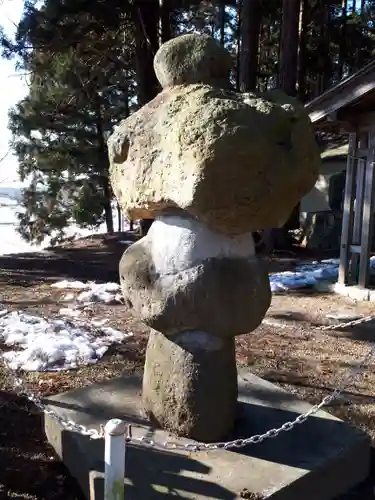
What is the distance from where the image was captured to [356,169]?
27.7 ft

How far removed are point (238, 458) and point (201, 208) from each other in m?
1.41

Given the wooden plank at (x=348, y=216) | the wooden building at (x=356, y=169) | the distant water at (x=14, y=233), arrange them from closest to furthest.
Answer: the wooden building at (x=356, y=169)
the wooden plank at (x=348, y=216)
the distant water at (x=14, y=233)

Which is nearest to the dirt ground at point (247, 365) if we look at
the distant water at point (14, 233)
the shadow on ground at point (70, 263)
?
the shadow on ground at point (70, 263)

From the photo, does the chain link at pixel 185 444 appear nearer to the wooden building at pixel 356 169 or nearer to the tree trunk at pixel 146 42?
the wooden building at pixel 356 169

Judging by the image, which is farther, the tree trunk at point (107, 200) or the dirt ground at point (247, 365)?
the tree trunk at point (107, 200)

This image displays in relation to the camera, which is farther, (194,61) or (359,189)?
Answer: (359,189)

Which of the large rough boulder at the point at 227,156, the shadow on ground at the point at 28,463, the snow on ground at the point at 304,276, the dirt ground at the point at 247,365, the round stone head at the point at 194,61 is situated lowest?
the shadow on ground at the point at 28,463

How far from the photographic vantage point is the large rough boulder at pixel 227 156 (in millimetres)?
2449

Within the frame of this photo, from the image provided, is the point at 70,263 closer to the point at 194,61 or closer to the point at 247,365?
the point at 247,365

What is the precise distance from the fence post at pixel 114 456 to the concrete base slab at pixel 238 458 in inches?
18.7

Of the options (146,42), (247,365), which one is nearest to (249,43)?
(146,42)

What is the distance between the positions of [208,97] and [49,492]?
237cm

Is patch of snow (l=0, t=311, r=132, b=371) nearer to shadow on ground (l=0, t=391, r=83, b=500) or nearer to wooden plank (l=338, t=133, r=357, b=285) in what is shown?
shadow on ground (l=0, t=391, r=83, b=500)

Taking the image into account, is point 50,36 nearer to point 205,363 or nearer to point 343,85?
point 343,85
